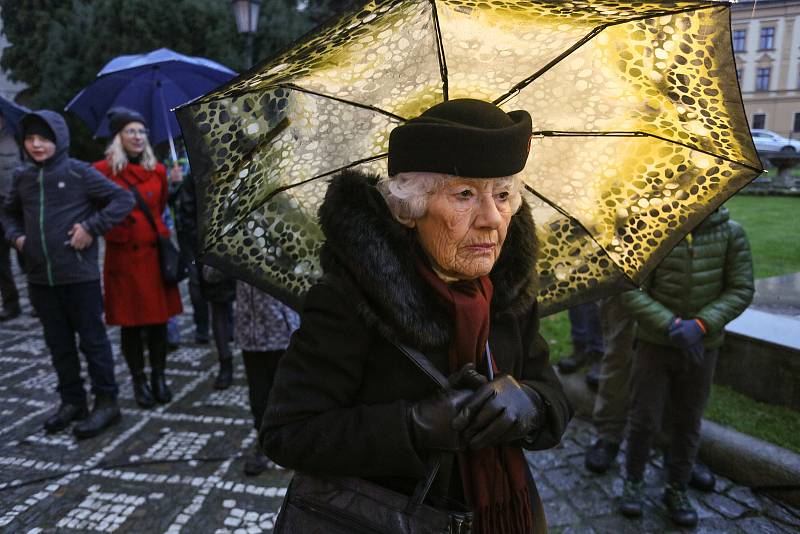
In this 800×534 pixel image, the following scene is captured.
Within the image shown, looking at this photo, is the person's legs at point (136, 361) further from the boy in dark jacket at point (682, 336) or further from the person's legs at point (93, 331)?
the boy in dark jacket at point (682, 336)

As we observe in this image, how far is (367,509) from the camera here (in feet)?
4.31

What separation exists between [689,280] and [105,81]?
6172mm

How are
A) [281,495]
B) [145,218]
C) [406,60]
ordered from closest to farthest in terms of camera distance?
[406,60]
[281,495]
[145,218]

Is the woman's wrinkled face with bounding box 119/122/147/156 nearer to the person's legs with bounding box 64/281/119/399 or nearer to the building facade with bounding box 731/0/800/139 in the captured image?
the person's legs with bounding box 64/281/119/399

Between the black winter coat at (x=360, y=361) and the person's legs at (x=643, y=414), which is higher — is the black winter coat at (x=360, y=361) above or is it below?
above

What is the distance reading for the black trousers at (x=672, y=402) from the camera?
10.5ft

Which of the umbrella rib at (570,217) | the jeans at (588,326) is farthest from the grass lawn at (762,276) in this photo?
the umbrella rib at (570,217)

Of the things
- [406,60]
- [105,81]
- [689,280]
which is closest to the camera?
[406,60]


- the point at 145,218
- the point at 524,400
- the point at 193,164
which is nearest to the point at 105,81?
the point at 145,218

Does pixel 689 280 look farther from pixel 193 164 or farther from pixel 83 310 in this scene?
pixel 83 310

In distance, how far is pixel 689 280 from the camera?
3.14 metres

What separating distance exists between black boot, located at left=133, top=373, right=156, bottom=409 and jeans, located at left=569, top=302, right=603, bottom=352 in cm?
351

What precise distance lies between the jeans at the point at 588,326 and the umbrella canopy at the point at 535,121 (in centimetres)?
314

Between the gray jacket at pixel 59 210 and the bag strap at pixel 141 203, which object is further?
the bag strap at pixel 141 203
